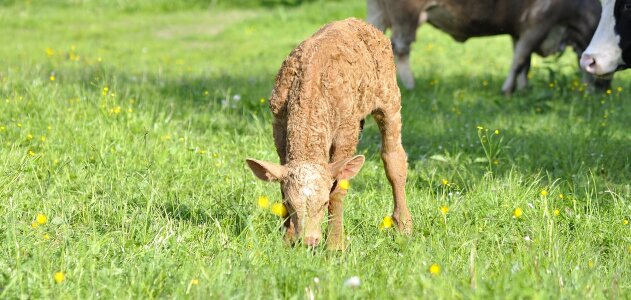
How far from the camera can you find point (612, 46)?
6.82 meters

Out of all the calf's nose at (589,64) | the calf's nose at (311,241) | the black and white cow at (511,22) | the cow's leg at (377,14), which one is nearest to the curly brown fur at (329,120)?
the calf's nose at (311,241)

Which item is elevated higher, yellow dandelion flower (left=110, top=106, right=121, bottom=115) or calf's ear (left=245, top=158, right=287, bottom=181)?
calf's ear (left=245, top=158, right=287, bottom=181)

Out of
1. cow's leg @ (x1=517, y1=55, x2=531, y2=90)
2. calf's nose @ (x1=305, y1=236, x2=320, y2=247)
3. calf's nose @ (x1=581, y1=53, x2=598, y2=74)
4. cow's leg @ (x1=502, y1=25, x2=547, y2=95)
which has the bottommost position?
cow's leg @ (x1=517, y1=55, x2=531, y2=90)

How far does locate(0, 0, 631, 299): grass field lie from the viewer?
12.3 ft

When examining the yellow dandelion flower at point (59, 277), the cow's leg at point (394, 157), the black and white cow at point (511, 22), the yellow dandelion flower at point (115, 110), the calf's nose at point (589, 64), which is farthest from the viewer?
the black and white cow at point (511, 22)

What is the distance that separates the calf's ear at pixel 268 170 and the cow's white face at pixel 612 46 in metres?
3.33

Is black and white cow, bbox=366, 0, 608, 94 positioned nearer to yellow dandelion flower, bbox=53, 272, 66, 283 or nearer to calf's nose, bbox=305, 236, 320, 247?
calf's nose, bbox=305, 236, 320, 247

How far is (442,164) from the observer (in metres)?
6.74

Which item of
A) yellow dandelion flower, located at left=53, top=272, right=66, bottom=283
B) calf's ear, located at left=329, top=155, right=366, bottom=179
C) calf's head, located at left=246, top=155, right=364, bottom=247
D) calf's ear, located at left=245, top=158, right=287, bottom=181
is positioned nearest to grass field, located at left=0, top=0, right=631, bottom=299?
yellow dandelion flower, located at left=53, top=272, right=66, bottom=283

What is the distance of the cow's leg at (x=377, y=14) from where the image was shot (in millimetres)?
11273

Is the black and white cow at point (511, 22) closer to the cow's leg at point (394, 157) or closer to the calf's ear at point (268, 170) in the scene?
the cow's leg at point (394, 157)

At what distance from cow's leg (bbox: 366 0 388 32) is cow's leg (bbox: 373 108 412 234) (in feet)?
20.2

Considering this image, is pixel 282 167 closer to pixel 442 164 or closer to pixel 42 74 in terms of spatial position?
pixel 442 164

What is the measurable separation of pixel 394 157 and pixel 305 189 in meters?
1.07
